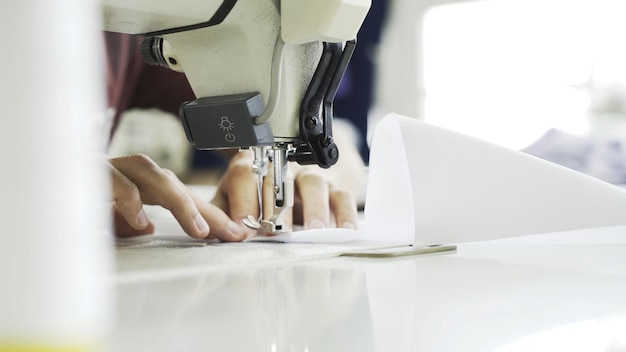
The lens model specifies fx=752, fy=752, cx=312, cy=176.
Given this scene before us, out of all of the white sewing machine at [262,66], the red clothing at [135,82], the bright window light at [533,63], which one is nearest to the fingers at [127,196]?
the white sewing machine at [262,66]

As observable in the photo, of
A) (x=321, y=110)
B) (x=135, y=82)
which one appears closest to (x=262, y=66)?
(x=321, y=110)

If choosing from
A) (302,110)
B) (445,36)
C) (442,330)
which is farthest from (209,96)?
(445,36)

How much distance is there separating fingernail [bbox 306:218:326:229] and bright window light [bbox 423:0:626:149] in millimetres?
2906

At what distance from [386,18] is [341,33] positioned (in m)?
3.82

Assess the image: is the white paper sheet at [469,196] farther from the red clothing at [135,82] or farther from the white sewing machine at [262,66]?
the red clothing at [135,82]

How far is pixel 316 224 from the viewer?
1.30 m

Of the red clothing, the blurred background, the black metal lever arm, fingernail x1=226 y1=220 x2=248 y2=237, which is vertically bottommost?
fingernail x1=226 y1=220 x2=248 y2=237

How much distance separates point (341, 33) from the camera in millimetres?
895

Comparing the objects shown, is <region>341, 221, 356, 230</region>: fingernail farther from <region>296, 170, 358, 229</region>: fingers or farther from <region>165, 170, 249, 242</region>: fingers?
<region>165, 170, 249, 242</region>: fingers

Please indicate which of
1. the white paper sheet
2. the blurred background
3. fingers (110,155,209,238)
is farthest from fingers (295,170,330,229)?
the blurred background

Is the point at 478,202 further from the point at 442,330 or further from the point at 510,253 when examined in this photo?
the point at 442,330

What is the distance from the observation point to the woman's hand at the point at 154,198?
1.00 metres

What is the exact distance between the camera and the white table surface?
418 mm

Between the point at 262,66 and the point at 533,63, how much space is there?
3.46 m
